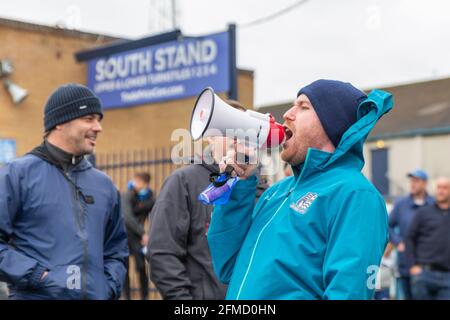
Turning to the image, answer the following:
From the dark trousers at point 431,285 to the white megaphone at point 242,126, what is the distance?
20.2 feet

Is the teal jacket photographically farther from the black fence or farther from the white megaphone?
the black fence

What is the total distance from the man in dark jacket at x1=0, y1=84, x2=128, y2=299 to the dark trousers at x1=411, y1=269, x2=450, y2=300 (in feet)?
16.7

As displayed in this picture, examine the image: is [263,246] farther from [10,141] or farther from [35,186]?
[10,141]

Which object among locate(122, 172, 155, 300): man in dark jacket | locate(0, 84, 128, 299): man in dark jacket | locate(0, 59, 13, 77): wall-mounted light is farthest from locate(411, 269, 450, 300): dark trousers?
locate(0, 59, 13, 77): wall-mounted light

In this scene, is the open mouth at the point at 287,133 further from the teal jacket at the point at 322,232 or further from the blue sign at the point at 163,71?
the blue sign at the point at 163,71

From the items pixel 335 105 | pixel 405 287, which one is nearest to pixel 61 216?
pixel 335 105

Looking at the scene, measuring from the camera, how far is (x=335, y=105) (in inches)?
112

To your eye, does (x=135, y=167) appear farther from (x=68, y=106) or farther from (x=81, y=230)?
(x=81, y=230)

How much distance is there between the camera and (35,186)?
4.12m

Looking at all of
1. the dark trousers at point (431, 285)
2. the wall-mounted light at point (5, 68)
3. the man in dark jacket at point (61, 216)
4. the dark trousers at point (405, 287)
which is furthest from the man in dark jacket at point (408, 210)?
the wall-mounted light at point (5, 68)

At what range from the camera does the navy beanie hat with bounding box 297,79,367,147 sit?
282 cm

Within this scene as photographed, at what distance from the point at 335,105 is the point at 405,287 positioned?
23.5 ft

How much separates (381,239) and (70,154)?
2.36 m

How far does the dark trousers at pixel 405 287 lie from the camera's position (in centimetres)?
943
